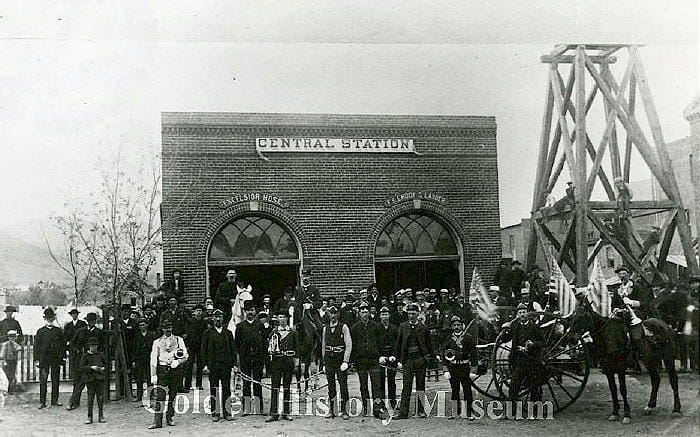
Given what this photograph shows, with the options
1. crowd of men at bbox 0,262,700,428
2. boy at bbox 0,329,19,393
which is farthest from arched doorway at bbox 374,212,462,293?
boy at bbox 0,329,19,393

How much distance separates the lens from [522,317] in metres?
8.95

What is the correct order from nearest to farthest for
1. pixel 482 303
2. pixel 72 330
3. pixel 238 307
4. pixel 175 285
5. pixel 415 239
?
1. pixel 72 330
2. pixel 482 303
3. pixel 238 307
4. pixel 175 285
5. pixel 415 239

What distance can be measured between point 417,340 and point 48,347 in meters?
6.03

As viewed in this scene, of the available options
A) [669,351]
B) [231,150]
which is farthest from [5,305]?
[669,351]

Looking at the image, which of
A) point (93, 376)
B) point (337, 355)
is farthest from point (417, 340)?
point (93, 376)

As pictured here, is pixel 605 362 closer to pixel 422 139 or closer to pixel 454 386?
pixel 454 386

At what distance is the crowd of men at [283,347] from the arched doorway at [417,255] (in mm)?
2893

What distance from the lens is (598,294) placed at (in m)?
9.94

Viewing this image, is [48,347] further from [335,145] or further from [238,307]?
[335,145]

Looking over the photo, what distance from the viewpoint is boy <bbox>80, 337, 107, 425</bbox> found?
925 centimetres

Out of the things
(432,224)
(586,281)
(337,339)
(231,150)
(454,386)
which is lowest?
(454,386)

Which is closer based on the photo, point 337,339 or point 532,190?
point 337,339

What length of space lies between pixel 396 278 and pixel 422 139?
10.6 ft

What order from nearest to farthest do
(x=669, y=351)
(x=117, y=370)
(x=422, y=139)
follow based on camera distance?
(x=669, y=351), (x=117, y=370), (x=422, y=139)
